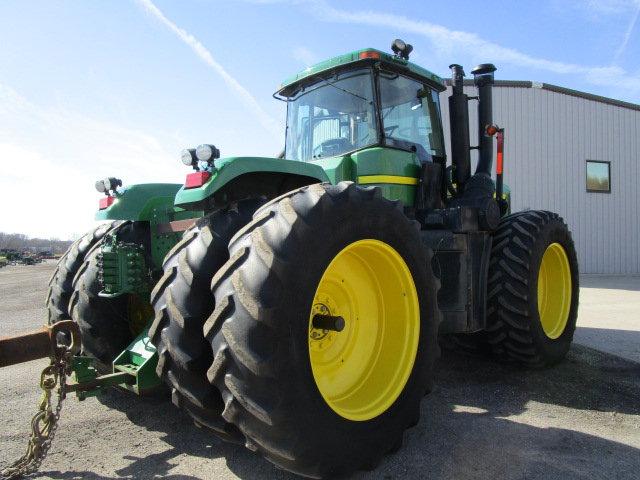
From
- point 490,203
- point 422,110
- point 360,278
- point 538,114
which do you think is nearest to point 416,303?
point 360,278

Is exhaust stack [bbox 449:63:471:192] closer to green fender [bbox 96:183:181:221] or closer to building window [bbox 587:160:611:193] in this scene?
green fender [bbox 96:183:181:221]

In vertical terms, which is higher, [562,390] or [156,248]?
[156,248]

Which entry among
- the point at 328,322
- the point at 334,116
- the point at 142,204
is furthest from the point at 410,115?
the point at 328,322

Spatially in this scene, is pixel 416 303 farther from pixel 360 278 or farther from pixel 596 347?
pixel 596 347

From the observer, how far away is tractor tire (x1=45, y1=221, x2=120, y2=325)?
3965 millimetres

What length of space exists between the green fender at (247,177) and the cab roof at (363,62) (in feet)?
3.78

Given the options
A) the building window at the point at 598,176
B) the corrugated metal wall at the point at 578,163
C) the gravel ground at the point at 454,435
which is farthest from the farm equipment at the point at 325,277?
the building window at the point at 598,176

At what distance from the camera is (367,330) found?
312cm

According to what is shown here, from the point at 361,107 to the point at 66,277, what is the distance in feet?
8.66

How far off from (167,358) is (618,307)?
879 cm

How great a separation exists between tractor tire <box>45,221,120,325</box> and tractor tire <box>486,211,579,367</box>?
3.18 meters

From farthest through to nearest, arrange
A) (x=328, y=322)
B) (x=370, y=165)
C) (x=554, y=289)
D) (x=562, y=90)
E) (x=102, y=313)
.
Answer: (x=562, y=90)
(x=554, y=289)
(x=370, y=165)
(x=102, y=313)
(x=328, y=322)

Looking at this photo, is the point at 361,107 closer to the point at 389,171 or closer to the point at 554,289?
the point at 389,171

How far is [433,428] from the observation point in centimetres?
323
